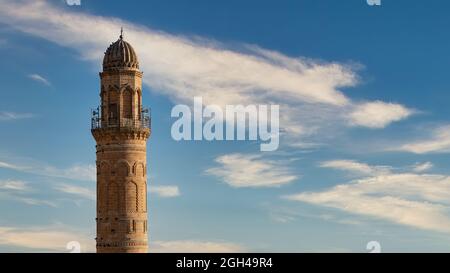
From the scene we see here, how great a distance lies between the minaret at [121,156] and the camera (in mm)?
74750

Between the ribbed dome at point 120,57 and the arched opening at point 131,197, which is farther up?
the ribbed dome at point 120,57

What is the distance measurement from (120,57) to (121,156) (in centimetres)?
905

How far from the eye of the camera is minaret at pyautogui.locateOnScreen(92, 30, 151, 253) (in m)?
74.8

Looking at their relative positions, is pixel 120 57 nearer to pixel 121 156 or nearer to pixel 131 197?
pixel 121 156

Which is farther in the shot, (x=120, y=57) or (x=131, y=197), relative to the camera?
(x=120, y=57)

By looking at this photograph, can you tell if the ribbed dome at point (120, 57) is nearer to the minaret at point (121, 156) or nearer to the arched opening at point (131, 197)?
the minaret at point (121, 156)

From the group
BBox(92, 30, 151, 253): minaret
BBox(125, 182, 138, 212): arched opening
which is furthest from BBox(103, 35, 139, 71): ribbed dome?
BBox(125, 182, 138, 212): arched opening

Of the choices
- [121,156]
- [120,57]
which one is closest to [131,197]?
[121,156]

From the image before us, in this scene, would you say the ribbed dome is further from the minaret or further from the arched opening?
the arched opening

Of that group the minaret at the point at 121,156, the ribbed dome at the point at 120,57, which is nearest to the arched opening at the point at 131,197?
the minaret at the point at 121,156

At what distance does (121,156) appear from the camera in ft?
247
